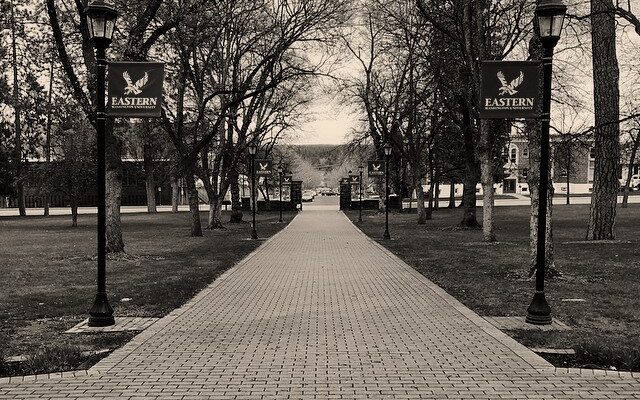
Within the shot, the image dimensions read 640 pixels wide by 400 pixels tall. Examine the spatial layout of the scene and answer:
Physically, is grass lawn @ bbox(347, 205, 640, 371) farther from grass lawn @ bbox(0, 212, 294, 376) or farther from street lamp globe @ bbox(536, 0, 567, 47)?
grass lawn @ bbox(0, 212, 294, 376)

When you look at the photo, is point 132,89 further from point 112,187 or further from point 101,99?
point 112,187

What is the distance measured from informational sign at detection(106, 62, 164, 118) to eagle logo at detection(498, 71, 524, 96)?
5.04 metres

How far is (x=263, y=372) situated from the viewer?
5625 mm

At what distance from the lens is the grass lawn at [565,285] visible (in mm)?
6756

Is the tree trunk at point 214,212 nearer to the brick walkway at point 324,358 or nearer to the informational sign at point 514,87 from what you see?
the brick walkway at point 324,358

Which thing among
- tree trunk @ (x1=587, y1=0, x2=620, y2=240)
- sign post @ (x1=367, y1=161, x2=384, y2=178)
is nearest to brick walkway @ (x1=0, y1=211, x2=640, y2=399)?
tree trunk @ (x1=587, y1=0, x2=620, y2=240)

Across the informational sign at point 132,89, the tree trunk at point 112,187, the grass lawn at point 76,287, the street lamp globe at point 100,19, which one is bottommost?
the grass lawn at point 76,287

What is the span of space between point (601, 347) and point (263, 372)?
348 centimetres

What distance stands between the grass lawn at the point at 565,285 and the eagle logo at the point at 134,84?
5797mm

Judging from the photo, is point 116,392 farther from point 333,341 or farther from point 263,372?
point 333,341

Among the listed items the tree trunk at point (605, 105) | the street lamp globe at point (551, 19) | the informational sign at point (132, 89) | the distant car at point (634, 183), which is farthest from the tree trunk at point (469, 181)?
the distant car at point (634, 183)

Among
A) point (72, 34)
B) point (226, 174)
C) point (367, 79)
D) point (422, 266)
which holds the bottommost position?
point (422, 266)

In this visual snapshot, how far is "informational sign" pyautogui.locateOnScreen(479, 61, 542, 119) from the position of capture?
8961mm

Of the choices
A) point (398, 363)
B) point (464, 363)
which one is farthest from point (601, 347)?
point (398, 363)
